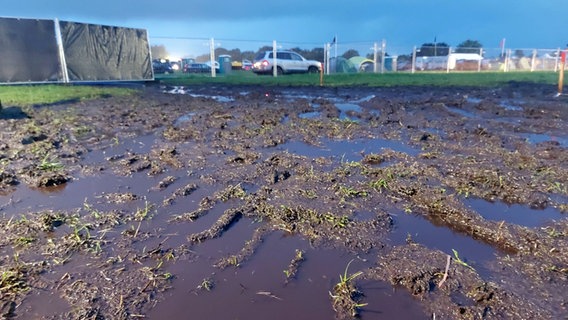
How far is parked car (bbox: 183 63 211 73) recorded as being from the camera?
31.5m

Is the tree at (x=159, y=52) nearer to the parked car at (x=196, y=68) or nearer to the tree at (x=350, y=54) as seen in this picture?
the parked car at (x=196, y=68)

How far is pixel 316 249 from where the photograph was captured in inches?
114

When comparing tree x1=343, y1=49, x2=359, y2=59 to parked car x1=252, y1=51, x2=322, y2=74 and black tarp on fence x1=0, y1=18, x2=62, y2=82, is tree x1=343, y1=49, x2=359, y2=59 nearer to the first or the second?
parked car x1=252, y1=51, x2=322, y2=74

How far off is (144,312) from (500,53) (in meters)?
45.3

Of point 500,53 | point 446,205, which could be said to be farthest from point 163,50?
point 500,53

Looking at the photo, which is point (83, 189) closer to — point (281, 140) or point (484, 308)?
point (281, 140)

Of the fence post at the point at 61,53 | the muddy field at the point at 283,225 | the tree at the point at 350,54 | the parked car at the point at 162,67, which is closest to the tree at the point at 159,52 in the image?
the parked car at the point at 162,67

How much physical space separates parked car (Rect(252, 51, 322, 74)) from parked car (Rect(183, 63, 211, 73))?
659 cm

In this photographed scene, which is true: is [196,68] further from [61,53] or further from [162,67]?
[61,53]

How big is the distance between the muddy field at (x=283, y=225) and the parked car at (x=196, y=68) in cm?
2592

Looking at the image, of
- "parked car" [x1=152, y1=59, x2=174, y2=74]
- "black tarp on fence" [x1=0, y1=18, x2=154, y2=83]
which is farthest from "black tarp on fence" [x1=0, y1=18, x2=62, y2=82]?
"parked car" [x1=152, y1=59, x2=174, y2=74]

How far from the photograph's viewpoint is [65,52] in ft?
54.9

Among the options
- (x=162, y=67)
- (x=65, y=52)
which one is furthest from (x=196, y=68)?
(x=65, y=52)

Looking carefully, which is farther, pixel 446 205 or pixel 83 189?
pixel 83 189
